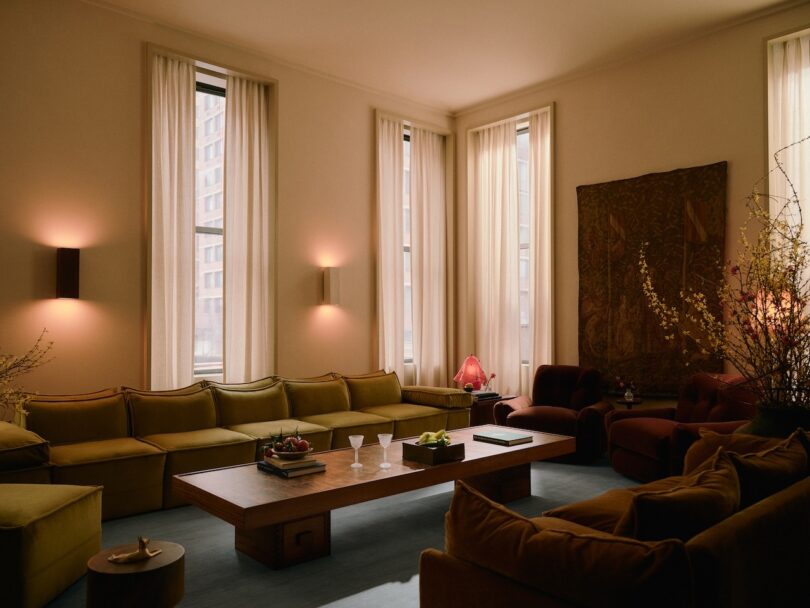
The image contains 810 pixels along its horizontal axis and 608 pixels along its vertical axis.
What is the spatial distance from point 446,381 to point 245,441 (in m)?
3.44

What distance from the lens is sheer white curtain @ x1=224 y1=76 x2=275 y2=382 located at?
19.0 ft

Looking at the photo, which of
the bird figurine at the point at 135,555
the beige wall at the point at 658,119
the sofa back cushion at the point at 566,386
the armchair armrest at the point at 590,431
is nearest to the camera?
the bird figurine at the point at 135,555

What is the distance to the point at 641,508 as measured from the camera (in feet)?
5.71

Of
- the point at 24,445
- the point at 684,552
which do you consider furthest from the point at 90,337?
the point at 684,552

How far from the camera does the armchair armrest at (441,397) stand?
19.7 feet

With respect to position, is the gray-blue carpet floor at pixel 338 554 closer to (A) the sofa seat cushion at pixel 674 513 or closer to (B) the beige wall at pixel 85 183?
(A) the sofa seat cushion at pixel 674 513

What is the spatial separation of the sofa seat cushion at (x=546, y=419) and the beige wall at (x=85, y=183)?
216cm

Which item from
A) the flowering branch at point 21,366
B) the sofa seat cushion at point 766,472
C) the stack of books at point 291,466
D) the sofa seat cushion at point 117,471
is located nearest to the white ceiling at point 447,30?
the flowering branch at point 21,366

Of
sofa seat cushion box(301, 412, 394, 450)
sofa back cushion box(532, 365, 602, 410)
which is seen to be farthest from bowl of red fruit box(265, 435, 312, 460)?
sofa back cushion box(532, 365, 602, 410)

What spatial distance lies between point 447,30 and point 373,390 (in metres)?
3.32

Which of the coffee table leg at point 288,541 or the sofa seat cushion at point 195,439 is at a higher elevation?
the sofa seat cushion at point 195,439

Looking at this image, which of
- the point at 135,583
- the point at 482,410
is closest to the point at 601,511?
the point at 135,583

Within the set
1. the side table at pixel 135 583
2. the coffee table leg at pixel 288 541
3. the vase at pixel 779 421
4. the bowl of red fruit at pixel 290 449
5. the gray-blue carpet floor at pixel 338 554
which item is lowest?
the gray-blue carpet floor at pixel 338 554

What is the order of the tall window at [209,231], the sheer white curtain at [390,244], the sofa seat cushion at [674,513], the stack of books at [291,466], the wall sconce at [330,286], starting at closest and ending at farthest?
the sofa seat cushion at [674,513] < the stack of books at [291,466] < the tall window at [209,231] < the wall sconce at [330,286] < the sheer white curtain at [390,244]
